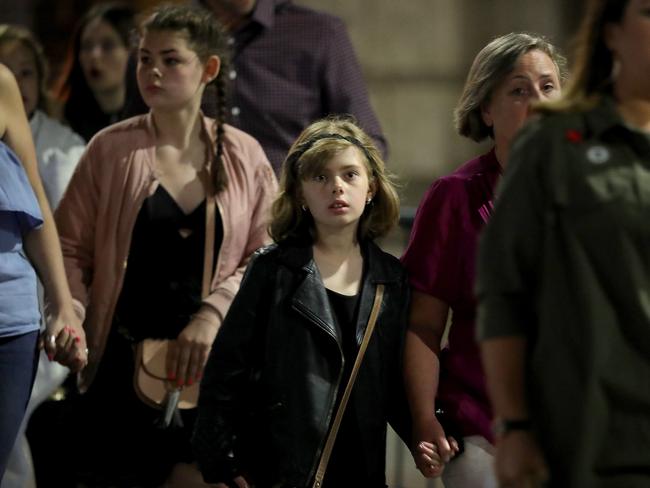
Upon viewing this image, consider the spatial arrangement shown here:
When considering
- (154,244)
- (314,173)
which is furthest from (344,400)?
(154,244)

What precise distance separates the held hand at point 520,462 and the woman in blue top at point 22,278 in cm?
153

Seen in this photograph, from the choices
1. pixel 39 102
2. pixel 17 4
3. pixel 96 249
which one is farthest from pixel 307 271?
pixel 17 4

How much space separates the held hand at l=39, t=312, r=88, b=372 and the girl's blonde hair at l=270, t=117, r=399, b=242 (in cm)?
63

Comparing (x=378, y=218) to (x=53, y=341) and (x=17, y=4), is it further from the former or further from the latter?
(x=17, y=4)

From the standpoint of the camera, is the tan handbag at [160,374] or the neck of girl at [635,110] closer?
the neck of girl at [635,110]

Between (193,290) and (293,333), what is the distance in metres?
0.82

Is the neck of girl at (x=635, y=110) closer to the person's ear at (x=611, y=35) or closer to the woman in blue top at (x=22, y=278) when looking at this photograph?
the person's ear at (x=611, y=35)

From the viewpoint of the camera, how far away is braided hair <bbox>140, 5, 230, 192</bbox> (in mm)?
4473

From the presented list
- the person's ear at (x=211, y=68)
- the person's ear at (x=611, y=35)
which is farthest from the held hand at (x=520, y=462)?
the person's ear at (x=211, y=68)

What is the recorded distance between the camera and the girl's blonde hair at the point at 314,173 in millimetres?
3791

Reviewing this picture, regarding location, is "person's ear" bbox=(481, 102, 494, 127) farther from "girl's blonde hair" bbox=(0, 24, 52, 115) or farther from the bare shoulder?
"girl's blonde hair" bbox=(0, 24, 52, 115)

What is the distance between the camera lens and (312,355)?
3.61 m

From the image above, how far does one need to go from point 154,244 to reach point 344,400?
0.99m

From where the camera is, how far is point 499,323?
261 cm
